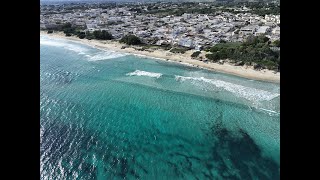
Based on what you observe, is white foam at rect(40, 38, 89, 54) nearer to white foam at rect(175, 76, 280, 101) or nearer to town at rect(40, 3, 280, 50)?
town at rect(40, 3, 280, 50)

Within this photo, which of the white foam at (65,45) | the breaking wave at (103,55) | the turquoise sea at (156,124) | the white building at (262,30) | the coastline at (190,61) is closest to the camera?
the turquoise sea at (156,124)

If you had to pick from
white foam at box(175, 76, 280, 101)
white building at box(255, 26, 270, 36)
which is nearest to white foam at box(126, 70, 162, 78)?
white foam at box(175, 76, 280, 101)

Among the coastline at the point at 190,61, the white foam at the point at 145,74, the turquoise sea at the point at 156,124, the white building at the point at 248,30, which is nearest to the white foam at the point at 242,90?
the turquoise sea at the point at 156,124

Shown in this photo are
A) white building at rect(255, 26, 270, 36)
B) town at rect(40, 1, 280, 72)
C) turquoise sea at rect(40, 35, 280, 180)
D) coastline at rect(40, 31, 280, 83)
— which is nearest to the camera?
turquoise sea at rect(40, 35, 280, 180)

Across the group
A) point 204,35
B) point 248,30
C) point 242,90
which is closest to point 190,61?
point 242,90

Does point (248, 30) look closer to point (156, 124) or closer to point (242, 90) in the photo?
point (242, 90)

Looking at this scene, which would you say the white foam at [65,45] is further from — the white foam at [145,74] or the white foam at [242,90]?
the white foam at [242,90]
